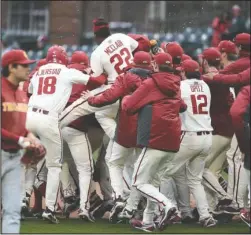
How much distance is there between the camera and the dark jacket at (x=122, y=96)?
11.5 m

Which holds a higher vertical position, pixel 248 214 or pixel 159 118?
pixel 159 118

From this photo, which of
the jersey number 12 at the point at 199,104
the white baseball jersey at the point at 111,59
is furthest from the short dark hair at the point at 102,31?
the jersey number 12 at the point at 199,104

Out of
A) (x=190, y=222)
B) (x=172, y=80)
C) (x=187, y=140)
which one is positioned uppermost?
(x=172, y=80)

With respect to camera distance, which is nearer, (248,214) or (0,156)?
(0,156)

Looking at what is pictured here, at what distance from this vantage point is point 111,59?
12.5m

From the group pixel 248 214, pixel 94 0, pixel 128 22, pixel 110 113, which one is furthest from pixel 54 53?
pixel 94 0

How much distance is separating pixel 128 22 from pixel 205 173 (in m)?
21.2

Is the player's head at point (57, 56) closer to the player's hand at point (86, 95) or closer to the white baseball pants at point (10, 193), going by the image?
the player's hand at point (86, 95)

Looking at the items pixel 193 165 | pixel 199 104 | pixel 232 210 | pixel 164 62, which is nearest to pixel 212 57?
pixel 199 104

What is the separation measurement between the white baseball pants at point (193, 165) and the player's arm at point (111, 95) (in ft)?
2.74

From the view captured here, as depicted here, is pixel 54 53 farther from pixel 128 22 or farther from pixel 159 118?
pixel 128 22

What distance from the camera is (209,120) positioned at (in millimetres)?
11766

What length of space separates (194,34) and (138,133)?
17.5m

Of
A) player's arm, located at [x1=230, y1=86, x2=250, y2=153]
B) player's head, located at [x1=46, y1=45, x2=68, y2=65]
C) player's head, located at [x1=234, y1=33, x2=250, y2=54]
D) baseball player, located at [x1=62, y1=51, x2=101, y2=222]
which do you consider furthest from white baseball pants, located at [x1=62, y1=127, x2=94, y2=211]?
player's arm, located at [x1=230, y1=86, x2=250, y2=153]
